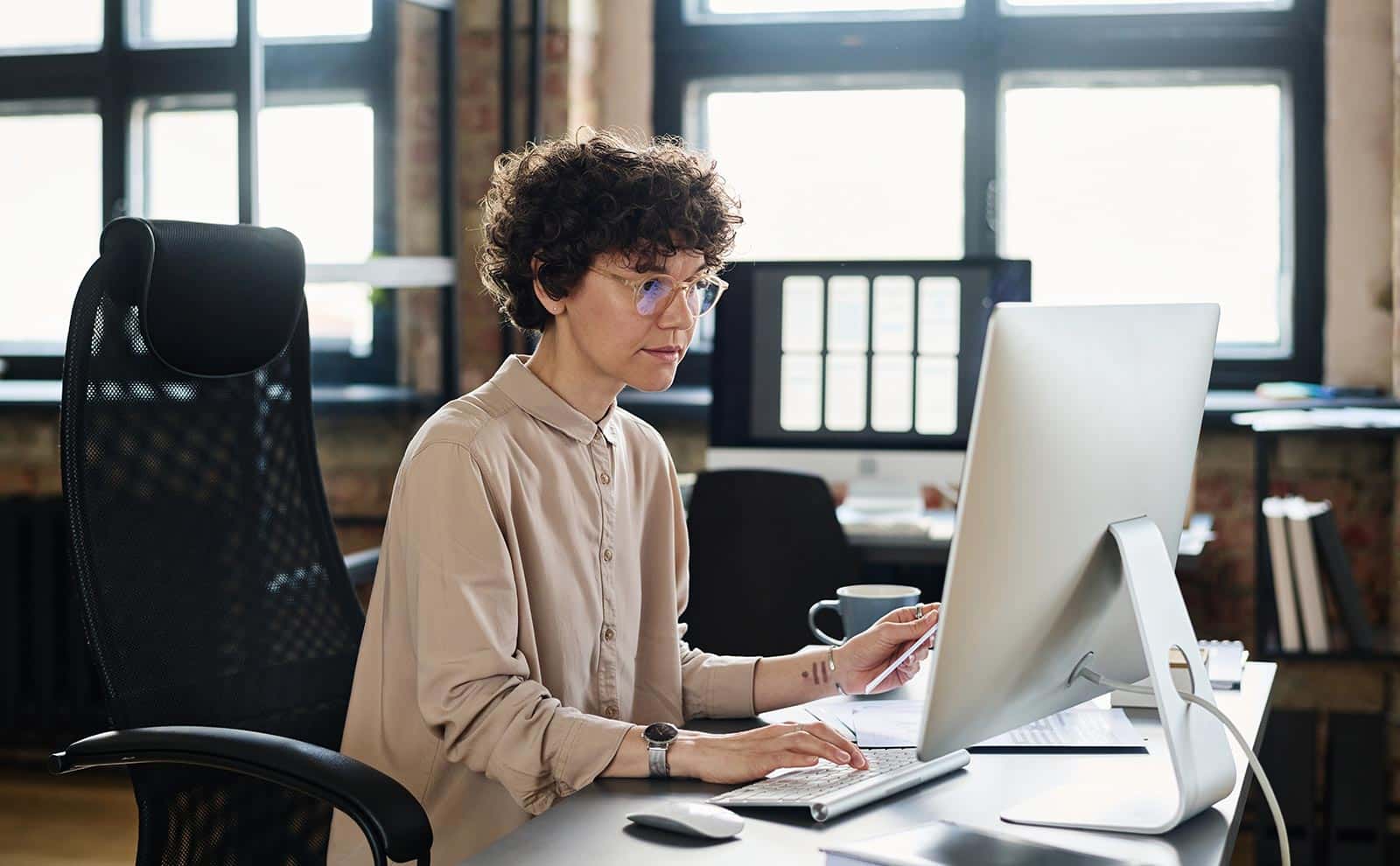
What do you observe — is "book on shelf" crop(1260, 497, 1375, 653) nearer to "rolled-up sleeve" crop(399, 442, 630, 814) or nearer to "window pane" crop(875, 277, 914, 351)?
"window pane" crop(875, 277, 914, 351)

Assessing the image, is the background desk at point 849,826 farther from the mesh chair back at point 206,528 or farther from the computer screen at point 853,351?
the computer screen at point 853,351

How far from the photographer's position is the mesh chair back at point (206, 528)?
4.89 ft

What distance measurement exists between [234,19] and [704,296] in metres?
1.81

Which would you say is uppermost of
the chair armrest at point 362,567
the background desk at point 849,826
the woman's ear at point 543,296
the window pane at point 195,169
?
the window pane at point 195,169

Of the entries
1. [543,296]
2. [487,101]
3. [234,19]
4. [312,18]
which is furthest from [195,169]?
[543,296]

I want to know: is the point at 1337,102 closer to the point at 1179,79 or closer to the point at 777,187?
the point at 1179,79

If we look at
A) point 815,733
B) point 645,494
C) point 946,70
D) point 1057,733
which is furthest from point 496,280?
point 946,70

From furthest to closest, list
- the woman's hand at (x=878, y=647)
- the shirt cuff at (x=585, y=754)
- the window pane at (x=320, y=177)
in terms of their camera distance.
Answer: the window pane at (x=320, y=177), the woman's hand at (x=878, y=647), the shirt cuff at (x=585, y=754)

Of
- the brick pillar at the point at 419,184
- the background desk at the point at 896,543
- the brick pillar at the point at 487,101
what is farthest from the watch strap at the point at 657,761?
the brick pillar at the point at 487,101

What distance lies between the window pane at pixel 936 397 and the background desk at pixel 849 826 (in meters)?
1.61

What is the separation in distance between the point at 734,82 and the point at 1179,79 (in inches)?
43.4

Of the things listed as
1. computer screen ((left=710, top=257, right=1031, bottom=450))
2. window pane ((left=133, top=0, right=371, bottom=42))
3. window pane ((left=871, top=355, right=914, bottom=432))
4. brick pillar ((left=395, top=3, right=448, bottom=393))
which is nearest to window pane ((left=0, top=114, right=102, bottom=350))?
window pane ((left=133, top=0, right=371, bottom=42))

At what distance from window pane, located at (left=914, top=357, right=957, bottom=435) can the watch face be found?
173cm

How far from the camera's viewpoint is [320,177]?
3197mm
